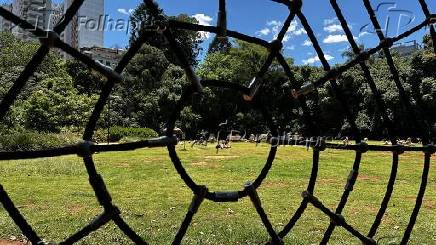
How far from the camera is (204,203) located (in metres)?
8.29

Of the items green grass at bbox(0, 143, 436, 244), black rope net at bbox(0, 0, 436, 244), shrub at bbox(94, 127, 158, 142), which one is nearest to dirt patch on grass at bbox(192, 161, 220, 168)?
green grass at bbox(0, 143, 436, 244)

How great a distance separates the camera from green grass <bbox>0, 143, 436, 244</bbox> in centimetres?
615

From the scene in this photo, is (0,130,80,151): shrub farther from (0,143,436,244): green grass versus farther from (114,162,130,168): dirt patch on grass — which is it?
(0,143,436,244): green grass

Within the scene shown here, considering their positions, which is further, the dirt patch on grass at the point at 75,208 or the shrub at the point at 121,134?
the shrub at the point at 121,134

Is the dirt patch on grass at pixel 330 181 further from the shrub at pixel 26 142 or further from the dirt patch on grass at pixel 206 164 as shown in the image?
the shrub at pixel 26 142

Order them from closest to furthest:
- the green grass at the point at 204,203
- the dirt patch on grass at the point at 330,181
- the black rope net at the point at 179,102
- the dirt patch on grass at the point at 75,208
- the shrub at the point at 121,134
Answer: the black rope net at the point at 179,102 < the green grass at the point at 204,203 < the dirt patch on grass at the point at 75,208 < the dirt patch on grass at the point at 330,181 < the shrub at the point at 121,134

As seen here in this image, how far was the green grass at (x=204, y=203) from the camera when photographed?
615cm

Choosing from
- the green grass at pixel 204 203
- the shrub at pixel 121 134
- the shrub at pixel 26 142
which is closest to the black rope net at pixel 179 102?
the green grass at pixel 204 203

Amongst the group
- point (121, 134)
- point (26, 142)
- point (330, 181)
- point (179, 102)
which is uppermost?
point (179, 102)

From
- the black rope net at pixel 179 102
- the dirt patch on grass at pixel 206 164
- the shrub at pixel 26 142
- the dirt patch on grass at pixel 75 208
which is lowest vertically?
the shrub at pixel 26 142

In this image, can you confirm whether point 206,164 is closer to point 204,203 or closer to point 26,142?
point 204,203

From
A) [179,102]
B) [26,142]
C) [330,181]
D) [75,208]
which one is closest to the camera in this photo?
[179,102]

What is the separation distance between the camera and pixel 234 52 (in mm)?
42094

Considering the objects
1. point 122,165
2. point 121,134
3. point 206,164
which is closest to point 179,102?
point 122,165
